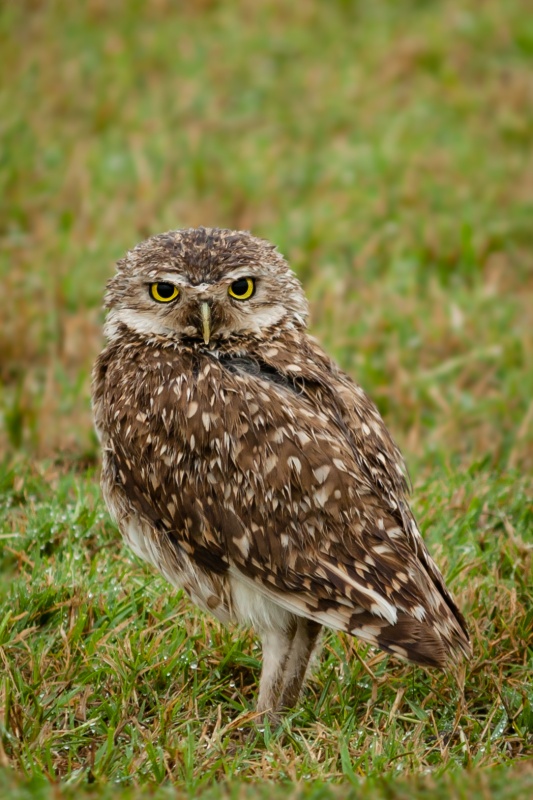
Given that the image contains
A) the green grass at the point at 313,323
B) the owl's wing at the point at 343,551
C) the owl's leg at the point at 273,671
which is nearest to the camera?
the owl's wing at the point at 343,551

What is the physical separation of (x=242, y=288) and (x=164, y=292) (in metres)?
0.28

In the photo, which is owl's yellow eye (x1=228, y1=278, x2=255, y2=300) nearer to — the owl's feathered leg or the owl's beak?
the owl's beak

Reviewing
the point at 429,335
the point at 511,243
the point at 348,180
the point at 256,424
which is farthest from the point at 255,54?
the point at 256,424

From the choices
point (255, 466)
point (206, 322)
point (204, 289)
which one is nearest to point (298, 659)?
point (255, 466)

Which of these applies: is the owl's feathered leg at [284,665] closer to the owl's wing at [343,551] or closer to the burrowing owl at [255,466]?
the burrowing owl at [255,466]

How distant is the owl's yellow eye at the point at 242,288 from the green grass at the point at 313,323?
1.19 m

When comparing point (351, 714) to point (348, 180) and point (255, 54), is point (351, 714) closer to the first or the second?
point (348, 180)

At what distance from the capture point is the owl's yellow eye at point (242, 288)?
4059 millimetres

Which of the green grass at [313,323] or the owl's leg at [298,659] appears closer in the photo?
the green grass at [313,323]

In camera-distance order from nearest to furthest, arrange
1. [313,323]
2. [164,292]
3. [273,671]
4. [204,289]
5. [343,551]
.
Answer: [343,551] < [273,671] < [204,289] < [164,292] < [313,323]

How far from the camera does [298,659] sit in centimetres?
388

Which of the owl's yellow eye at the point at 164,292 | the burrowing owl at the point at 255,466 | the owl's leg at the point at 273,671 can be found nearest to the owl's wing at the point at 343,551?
the burrowing owl at the point at 255,466

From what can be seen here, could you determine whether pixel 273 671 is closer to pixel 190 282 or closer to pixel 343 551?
pixel 343 551

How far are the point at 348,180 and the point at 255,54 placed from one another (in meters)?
2.21
